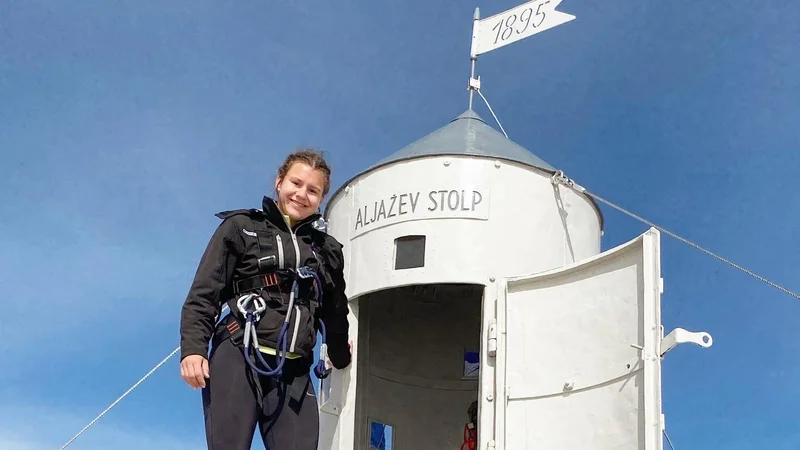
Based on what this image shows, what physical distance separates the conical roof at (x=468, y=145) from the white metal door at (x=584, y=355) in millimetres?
1107

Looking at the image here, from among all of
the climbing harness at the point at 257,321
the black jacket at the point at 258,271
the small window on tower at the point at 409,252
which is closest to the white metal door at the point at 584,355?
the small window on tower at the point at 409,252

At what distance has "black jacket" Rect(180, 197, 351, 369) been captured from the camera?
308 centimetres

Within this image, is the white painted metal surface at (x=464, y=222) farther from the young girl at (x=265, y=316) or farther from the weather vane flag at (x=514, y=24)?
the young girl at (x=265, y=316)

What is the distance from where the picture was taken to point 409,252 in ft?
19.8

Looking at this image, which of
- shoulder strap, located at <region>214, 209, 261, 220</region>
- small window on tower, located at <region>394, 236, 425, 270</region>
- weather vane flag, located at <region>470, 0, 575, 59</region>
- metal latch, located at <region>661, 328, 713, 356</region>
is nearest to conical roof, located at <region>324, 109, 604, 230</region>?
small window on tower, located at <region>394, 236, 425, 270</region>

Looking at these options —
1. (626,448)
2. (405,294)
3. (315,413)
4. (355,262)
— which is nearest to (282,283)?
(315,413)

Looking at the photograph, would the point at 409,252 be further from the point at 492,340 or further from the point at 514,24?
the point at 514,24

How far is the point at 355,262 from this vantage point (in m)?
6.28

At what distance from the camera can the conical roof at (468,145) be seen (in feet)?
20.4

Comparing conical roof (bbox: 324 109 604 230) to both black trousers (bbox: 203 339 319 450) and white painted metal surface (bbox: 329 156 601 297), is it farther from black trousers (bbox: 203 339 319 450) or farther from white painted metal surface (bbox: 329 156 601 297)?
black trousers (bbox: 203 339 319 450)

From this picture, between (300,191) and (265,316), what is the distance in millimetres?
570

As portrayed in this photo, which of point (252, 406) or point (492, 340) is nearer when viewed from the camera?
point (252, 406)

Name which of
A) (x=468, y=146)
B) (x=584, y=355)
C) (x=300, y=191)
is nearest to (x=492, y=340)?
(x=584, y=355)

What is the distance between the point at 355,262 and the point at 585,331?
196 cm
